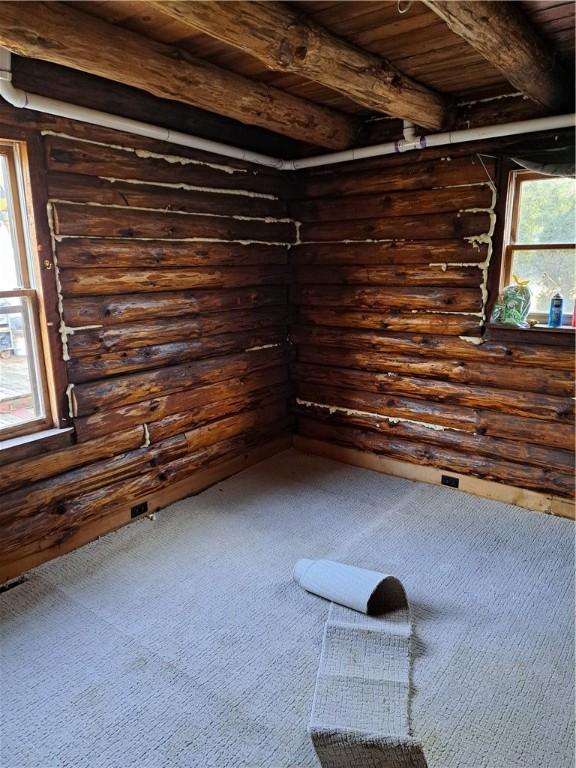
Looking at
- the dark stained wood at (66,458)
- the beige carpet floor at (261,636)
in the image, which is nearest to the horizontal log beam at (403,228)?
the beige carpet floor at (261,636)

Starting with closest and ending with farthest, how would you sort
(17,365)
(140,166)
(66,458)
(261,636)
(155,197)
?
(261,636)
(17,365)
(66,458)
(140,166)
(155,197)

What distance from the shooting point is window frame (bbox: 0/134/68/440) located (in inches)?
104

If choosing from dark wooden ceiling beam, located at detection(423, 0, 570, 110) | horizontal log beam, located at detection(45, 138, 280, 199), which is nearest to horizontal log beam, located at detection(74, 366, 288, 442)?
horizontal log beam, located at detection(45, 138, 280, 199)

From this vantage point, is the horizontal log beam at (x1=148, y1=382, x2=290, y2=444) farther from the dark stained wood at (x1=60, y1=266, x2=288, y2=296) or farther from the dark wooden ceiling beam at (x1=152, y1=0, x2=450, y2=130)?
the dark wooden ceiling beam at (x1=152, y1=0, x2=450, y2=130)

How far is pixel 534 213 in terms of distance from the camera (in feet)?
10.9

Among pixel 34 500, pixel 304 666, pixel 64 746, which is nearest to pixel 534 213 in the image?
pixel 304 666

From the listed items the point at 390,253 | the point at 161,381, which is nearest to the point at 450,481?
the point at 390,253

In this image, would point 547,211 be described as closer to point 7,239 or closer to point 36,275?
point 36,275

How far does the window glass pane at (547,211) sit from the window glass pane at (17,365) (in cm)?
301

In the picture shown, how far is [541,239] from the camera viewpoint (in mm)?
3309

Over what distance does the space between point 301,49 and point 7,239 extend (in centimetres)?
171

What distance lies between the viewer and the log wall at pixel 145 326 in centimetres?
285

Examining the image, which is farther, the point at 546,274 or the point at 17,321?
the point at 546,274

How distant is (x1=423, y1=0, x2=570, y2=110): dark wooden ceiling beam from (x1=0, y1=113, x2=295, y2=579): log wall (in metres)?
1.89
